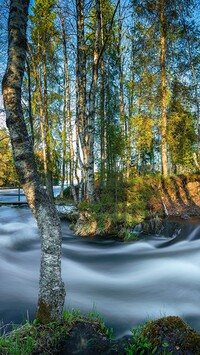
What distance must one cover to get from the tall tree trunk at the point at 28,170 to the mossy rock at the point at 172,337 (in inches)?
40.9

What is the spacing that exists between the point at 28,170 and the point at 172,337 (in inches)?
91.8

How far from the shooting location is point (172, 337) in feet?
8.41

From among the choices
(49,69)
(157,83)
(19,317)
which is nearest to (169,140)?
(157,83)

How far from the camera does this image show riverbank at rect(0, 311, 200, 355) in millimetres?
2445

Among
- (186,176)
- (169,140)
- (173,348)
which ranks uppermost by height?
(169,140)

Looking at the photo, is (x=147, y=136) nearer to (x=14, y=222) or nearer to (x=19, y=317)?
(x=14, y=222)

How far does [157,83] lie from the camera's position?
17.1m

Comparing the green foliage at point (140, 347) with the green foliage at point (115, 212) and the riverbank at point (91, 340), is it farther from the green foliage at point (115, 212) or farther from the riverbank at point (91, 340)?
the green foliage at point (115, 212)

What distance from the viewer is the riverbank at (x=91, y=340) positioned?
2.45m

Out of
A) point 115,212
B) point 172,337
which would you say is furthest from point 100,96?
point 172,337

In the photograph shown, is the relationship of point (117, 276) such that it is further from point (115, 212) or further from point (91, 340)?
point (115, 212)

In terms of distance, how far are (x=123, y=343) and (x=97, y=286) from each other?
3009 mm

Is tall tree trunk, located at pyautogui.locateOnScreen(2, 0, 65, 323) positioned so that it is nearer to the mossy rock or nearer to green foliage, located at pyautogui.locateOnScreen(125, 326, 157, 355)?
green foliage, located at pyautogui.locateOnScreen(125, 326, 157, 355)

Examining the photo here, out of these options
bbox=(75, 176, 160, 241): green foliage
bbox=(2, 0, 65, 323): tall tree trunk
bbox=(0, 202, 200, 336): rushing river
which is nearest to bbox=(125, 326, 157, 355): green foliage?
bbox=(2, 0, 65, 323): tall tree trunk
